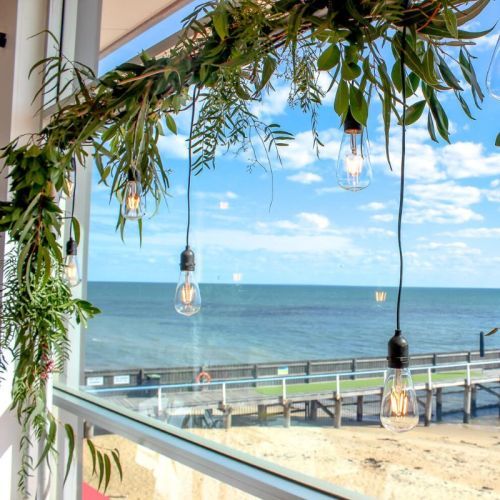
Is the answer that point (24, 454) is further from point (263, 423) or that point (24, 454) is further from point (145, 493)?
point (263, 423)

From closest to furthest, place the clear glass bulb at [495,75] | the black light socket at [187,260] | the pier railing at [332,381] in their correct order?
the clear glass bulb at [495,75], the pier railing at [332,381], the black light socket at [187,260]

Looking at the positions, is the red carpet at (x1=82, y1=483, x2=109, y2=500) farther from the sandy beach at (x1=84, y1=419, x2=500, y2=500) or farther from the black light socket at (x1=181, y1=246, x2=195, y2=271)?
the black light socket at (x1=181, y1=246, x2=195, y2=271)

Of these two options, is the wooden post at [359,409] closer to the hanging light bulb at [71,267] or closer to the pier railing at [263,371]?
the pier railing at [263,371]

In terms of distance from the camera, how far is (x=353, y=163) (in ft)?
3.60

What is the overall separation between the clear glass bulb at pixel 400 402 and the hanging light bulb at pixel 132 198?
36.7 inches

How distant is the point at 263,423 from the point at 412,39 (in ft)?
4.50

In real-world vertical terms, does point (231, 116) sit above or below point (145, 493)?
above

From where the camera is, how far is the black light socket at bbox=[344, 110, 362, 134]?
108 centimetres

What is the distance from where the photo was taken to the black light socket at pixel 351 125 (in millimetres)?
1076

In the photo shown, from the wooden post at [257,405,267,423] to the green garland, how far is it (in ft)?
2.55

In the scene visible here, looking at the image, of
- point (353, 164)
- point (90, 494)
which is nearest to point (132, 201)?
point (353, 164)

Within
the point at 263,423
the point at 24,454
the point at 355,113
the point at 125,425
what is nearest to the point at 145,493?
the point at 125,425

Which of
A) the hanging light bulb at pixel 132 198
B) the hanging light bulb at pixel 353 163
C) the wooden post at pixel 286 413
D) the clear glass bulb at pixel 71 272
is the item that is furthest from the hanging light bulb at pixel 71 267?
the hanging light bulb at pixel 353 163

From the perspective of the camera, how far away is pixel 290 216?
1.89 m
